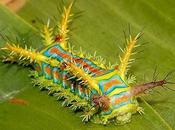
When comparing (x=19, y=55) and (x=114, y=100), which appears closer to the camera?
(x=114, y=100)

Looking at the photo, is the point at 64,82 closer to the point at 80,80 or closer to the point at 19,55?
the point at 80,80

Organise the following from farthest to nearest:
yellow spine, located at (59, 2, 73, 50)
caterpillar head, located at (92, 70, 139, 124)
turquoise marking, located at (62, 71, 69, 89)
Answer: yellow spine, located at (59, 2, 73, 50)
turquoise marking, located at (62, 71, 69, 89)
caterpillar head, located at (92, 70, 139, 124)

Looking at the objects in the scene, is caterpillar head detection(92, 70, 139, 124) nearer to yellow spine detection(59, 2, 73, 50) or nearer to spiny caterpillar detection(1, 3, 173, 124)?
spiny caterpillar detection(1, 3, 173, 124)

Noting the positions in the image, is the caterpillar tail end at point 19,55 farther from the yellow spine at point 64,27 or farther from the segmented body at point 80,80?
the yellow spine at point 64,27

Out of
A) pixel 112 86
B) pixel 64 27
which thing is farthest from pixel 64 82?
pixel 64 27

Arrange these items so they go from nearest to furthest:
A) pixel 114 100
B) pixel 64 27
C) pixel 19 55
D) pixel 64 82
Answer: pixel 114 100 < pixel 64 82 < pixel 19 55 < pixel 64 27

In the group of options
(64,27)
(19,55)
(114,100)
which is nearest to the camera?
(114,100)

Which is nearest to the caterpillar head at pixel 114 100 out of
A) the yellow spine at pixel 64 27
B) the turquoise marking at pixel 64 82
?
the turquoise marking at pixel 64 82

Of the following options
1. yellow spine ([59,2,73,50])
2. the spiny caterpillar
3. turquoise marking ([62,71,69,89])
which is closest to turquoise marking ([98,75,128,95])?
the spiny caterpillar

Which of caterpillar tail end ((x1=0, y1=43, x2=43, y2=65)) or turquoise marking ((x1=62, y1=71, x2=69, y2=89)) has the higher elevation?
caterpillar tail end ((x1=0, y1=43, x2=43, y2=65))

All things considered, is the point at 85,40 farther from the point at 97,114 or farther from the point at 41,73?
the point at 97,114
